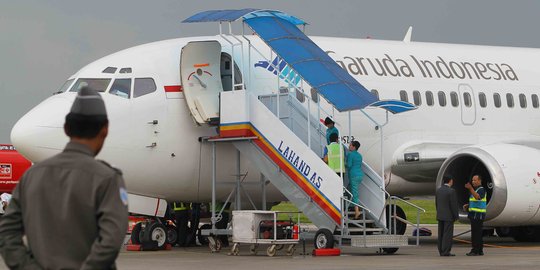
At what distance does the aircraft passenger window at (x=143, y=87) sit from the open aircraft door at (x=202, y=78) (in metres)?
0.57

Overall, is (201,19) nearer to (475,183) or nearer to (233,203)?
(233,203)

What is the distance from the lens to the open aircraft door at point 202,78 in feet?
62.5

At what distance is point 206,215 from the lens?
24.9 metres

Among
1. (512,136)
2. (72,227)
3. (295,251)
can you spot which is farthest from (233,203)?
(72,227)

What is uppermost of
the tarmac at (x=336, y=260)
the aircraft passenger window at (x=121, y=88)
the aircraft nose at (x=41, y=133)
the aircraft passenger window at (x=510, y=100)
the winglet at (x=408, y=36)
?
the winglet at (x=408, y=36)

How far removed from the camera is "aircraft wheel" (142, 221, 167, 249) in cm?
1936

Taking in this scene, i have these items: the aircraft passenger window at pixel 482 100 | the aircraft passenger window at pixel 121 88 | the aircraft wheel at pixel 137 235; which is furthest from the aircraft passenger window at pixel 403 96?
the aircraft wheel at pixel 137 235

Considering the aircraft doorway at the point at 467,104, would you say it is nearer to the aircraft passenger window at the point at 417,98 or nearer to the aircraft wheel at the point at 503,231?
the aircraft passenger window at the point at 417,98

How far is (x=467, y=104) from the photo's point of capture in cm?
2298

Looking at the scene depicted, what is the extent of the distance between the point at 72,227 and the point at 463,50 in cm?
1990

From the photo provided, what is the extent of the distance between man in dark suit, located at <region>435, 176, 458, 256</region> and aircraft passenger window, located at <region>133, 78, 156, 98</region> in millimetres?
5537

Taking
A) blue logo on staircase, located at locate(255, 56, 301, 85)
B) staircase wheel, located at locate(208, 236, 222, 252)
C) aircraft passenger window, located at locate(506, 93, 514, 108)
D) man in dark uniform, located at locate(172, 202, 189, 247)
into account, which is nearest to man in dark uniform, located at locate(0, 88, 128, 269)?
staircase wheel, located at locate(208, 236, 222, 252)

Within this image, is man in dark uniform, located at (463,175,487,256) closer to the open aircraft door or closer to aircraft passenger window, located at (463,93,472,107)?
aircraft passenger window, located at (463,93,472,107)

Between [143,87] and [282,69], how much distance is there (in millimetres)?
2817
